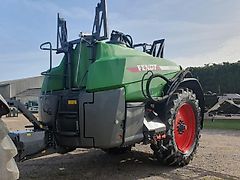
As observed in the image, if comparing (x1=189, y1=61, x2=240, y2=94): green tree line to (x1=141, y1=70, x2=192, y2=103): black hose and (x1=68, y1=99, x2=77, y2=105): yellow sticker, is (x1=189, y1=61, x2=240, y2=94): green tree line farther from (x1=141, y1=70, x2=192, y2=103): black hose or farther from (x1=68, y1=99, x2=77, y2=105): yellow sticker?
(x1=68, y1=99, x2=77, y2=105): yellow sticker

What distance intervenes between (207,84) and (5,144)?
17.7 m

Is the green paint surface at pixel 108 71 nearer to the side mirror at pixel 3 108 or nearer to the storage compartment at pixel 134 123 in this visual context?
the storage compartment at pixel 134 123

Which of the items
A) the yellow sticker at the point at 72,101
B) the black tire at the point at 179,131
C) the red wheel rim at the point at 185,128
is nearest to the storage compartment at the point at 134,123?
the black tire at the point at 179,131

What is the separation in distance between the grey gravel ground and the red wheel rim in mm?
399

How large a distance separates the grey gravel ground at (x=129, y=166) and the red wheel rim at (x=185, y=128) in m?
0.40

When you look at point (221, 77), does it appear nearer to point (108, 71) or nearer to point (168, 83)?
point (168, 83)

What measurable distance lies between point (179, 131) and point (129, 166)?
115 centimetres

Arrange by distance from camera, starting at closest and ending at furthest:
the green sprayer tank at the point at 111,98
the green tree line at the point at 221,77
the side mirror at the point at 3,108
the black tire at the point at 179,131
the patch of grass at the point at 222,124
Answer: the side mirror at the point at 3,108
the green sprayer tank at the point at 111,98
the black tire at the point at 179,131
the patch of grass at the point at 222,124
the green tree line at the point at 221,77

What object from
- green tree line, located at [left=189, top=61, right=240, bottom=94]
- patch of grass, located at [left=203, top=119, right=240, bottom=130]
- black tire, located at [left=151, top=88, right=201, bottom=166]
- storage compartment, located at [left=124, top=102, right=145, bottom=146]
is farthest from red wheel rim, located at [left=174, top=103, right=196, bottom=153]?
green tree line, located at [left=189, top=61, right=240, bottom=94]

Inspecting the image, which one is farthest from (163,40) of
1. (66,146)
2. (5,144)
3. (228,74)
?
(228,74)

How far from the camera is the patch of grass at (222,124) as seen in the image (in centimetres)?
1405

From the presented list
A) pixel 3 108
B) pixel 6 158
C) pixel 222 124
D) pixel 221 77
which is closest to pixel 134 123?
pixel 3 108

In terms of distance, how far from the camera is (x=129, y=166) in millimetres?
6648

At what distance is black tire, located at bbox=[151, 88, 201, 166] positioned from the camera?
604cm
